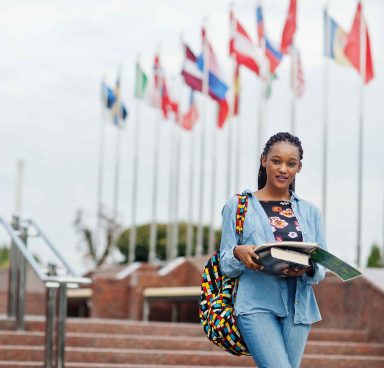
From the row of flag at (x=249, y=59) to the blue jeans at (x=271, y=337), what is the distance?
14858 millimetres

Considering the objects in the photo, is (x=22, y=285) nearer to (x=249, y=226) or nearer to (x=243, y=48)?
(x=249, y=226)

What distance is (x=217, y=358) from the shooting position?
395 inches

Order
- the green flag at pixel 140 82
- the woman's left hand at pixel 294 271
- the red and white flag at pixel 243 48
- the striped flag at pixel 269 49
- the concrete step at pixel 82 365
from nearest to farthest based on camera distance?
the woman's left hand at pixel 294 271 → the concrete step at pixel 82 365 → the striped flag at pixel 269 49 → the red and white flag at pixel 243 48 → the green flag at pixel 140 82

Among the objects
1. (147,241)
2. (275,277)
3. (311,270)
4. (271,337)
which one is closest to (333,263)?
(311,270)

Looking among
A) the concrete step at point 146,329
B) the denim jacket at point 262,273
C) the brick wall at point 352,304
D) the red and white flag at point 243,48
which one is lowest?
the concrete step at point 146,329

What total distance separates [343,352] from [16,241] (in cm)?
345

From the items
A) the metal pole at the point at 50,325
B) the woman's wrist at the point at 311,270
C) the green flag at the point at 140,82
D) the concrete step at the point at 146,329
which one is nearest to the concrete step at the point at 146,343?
the concrete step at the point at 146,329

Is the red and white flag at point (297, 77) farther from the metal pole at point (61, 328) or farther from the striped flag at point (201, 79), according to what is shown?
the metal pole at point (61, 328)

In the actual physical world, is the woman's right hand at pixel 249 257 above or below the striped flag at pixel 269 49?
below

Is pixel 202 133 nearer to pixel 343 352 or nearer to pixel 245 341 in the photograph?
pixel 343 352

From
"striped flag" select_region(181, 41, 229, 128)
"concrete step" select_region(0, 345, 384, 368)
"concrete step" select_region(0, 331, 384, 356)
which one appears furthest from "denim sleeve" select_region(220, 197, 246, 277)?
"striped flag" select_region(181, 41, 229, 128)

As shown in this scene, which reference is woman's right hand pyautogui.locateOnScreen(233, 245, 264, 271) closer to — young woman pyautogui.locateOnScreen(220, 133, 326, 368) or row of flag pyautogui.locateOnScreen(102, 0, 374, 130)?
young woman pyautogui.locateOnScreen(220, 133, 326, 368)

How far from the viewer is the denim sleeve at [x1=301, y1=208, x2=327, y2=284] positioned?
461 centimetres

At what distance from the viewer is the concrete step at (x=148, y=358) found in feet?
31.6
